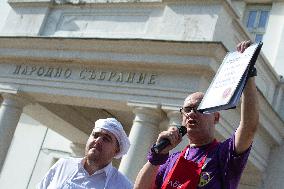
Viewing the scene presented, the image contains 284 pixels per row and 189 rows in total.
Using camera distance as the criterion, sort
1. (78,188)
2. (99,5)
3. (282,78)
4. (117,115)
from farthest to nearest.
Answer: (117,115)
(282,78)
(99,5)
(78,188)

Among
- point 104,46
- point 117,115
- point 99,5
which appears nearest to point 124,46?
point 104,46

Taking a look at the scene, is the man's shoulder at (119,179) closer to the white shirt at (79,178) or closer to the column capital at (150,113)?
the white shirt at (79,178)

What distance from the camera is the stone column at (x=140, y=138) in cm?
1050

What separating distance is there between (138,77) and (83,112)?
4.73m

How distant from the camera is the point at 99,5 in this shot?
12844 mm

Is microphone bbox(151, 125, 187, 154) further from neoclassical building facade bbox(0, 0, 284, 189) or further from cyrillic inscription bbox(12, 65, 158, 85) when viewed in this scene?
cyrillic inscription bbox(12, 65, 158, 85)

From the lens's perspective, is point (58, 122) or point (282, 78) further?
point (58, 122)

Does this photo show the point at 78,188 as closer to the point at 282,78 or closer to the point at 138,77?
the point at 138,77

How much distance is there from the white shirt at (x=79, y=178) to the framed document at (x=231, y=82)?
1216 millimetres

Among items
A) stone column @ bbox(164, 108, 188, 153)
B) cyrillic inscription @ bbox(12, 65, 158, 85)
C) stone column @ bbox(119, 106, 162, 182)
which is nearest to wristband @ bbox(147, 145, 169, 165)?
stone column @ bbox(164, 108, 188, 153)

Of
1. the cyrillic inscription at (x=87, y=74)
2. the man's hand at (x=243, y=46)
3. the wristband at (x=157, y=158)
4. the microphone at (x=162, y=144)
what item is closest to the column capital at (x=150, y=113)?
the cyrillic inscription at (x=87, y=74)

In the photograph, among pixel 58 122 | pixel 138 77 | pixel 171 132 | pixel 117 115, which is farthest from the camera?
pixel 58 122

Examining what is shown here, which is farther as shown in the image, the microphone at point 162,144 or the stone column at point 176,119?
the stone column at point 176,119

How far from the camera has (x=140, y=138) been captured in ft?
35.0
